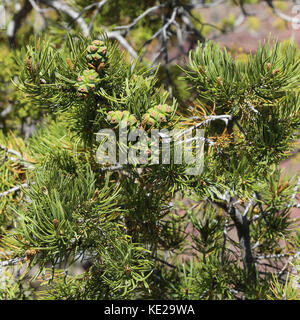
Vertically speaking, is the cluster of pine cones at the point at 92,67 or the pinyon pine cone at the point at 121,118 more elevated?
the cluster of pine cones at the point at 92,67

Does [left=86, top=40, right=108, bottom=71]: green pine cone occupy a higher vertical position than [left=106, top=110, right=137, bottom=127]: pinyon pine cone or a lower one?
higher

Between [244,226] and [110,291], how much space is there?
241mm

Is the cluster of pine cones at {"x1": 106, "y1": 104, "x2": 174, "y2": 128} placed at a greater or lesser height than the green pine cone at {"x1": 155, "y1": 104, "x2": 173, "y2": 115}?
lesser

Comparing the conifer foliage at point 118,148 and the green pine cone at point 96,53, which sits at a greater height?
the green pine cone at point 96,53

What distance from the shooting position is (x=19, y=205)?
49 centimetres

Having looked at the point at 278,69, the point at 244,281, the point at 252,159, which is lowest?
the point at 244,281

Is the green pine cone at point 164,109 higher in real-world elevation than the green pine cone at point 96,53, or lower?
lower

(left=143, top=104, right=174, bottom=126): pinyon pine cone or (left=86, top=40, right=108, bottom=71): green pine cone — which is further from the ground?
(left=86, top=40, right=108, bottom=71): green pine cone

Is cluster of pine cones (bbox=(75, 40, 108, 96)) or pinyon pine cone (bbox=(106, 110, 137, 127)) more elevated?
cluster of pine cones (bbox=(75, 40, 108, 96))

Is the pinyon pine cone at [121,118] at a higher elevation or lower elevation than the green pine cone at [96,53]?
lower

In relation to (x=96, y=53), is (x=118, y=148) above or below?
below

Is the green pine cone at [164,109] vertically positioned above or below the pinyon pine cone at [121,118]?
above
